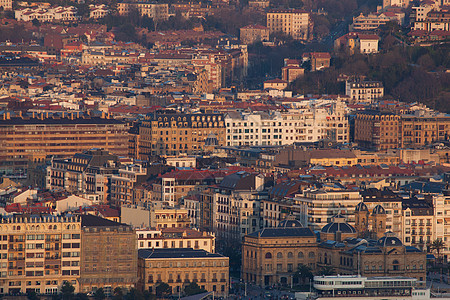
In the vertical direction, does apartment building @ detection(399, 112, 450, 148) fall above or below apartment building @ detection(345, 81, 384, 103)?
above

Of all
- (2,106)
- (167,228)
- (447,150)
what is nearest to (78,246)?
(167,228)

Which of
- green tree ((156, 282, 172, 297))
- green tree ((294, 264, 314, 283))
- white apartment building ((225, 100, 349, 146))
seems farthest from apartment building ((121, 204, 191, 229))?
white apartment building ((225, 100, 349, 146))

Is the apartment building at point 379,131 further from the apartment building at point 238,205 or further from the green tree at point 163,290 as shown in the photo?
the green tree at point 163,290

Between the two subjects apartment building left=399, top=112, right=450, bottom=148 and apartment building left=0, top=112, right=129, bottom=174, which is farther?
apartment building left=399, top=112, right=450, bottom=148

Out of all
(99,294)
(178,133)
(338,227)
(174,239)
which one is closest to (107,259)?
(99,294)

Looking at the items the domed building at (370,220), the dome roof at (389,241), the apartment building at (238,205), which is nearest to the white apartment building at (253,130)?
the apartment building at (238,205)

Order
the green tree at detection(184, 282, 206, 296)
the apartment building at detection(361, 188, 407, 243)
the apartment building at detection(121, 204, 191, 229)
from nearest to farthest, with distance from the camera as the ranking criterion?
the green tree at detection(184, 282, 206, 296)
the apartment building at detection(361, 188, 407, 243)
the apartment building at detection(121, 204, 191, 229)

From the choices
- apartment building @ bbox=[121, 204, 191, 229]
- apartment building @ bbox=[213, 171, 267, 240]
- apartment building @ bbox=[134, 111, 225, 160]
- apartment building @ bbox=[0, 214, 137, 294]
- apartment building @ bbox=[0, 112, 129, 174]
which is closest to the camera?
apartment building @ bbox=[0, 214, 137, 294]

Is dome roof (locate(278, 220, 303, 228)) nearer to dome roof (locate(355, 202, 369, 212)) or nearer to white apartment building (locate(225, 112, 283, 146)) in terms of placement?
dome roof (locate(355, 202, 369, 212))
